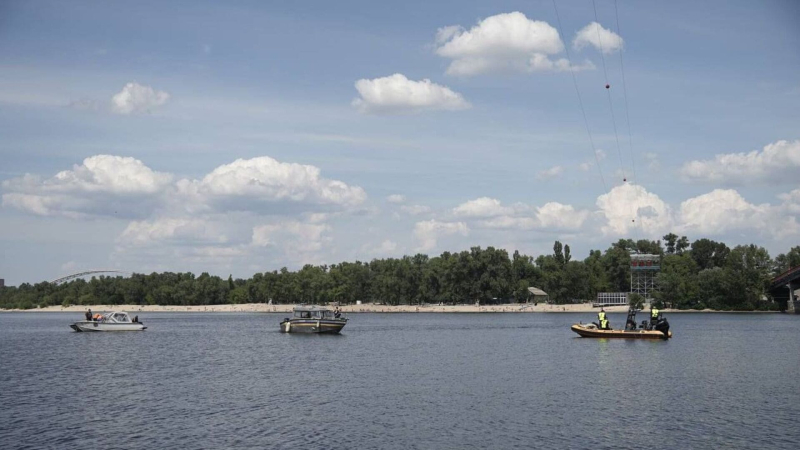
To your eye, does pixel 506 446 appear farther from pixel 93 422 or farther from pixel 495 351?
pixel 495 351

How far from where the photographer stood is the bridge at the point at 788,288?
17450 centimetres

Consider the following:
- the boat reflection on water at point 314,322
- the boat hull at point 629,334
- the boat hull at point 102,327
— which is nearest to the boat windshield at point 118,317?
the boat hull at point 102,327

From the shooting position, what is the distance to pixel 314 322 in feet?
→ 341

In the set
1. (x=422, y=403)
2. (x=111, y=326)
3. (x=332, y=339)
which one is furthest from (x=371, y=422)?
(x=111, y=326)

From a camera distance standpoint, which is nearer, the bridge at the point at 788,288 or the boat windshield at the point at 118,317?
the boat windshield at the point at 118,317

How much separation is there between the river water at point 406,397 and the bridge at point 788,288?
10147 cm

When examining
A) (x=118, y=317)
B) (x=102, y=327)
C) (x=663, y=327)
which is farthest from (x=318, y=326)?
(x=663, y=327)

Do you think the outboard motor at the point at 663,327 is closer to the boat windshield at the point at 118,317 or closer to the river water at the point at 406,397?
the river water at the point at 406,397

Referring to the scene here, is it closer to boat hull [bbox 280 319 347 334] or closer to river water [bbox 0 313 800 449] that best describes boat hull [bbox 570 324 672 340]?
river water [bbox 0 313 800 449]

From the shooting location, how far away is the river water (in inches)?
1400

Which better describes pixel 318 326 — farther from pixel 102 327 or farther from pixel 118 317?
pixel 102 327

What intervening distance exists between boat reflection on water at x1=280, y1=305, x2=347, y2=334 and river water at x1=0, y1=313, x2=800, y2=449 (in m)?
18.9

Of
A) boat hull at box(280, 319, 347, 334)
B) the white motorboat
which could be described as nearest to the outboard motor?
boat hull at box(280, 319, 347, 334)

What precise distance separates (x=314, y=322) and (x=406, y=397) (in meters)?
58.1
